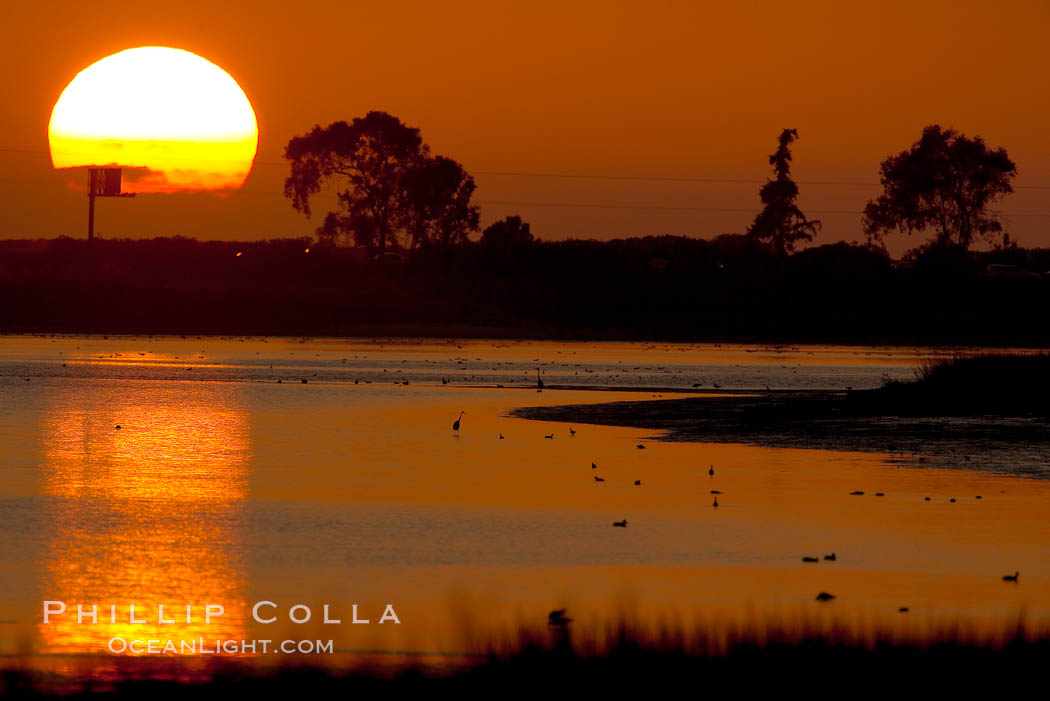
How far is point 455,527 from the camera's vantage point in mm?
16984

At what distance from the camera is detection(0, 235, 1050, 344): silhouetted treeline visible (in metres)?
98.9

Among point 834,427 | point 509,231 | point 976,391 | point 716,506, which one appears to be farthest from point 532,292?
point 716,506

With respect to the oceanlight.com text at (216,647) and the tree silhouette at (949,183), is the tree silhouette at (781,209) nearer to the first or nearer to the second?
the tree silhouette at (949,183)

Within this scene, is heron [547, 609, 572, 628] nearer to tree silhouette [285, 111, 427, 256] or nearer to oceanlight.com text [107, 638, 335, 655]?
oceanlight.com text [107, 638, 335, 655]

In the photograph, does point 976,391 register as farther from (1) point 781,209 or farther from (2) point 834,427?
(1) point 781,209

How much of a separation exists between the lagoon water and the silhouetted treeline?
215ft

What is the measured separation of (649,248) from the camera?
468 ft

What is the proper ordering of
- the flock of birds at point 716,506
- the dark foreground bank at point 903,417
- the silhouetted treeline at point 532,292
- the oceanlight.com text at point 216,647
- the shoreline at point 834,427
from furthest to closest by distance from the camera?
the silhouetted treeline at point 532,292 → the dark foreground bank at point 903,417 → the shoreline at point 834,427 → the flock of birds at point 716,506 → the oceanlight.com text at point 216,647

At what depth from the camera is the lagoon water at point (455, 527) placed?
484 inches

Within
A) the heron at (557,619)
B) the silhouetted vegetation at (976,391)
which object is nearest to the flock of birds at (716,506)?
the heron at (557,619)

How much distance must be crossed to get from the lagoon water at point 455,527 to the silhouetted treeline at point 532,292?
215 feet

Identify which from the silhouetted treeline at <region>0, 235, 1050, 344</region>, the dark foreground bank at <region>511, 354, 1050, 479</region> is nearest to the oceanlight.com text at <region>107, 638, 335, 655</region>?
the dark foreground bank at <region>511, 354, 1050, 479</region>

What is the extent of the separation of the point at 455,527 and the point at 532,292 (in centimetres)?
9514

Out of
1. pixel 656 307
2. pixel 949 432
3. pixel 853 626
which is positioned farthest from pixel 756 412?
pixel 656 307
